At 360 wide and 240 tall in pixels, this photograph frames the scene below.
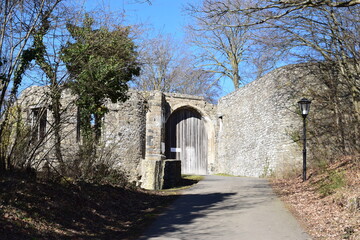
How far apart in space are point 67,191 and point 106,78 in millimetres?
2933

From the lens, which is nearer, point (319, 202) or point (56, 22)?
point (56, 22)

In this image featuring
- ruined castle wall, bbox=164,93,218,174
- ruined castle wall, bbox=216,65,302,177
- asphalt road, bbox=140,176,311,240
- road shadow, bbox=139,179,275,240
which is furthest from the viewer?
ruined castle wall, bbox=164,93,218,174

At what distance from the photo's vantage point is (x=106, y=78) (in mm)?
9805

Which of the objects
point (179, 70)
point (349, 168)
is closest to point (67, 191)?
point (349, 168)

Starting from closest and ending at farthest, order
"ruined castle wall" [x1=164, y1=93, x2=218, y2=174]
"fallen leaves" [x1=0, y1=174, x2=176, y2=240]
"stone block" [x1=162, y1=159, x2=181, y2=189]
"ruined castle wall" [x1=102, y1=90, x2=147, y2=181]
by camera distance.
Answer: "fallen leaves" [x1=0, y1=174, x2=176, y2=240], "stone block" [x1=162, y1=159, x2=181, y2=189], "ruined castle wall" [x1=102, y1=90, x2=147, y2=181], "ruined castle wall" [x1=164, y1=93, x2=218, y2=174]

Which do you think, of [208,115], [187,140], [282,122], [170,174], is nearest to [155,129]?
[187,140]

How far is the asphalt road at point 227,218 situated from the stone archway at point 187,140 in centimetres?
812

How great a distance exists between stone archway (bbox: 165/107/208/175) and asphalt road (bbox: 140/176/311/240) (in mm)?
8116

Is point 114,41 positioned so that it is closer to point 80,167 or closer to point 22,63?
point 22,63

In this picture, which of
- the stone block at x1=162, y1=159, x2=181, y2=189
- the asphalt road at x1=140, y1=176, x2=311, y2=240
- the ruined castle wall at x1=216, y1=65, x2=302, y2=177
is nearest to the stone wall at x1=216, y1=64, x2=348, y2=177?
the ruined castle wall at x1=216, y1=65, x2=302, y2=177

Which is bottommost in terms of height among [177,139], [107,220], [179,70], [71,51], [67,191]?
[107,220]

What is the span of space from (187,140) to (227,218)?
12.3 meters

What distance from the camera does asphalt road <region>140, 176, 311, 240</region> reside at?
6594 mm

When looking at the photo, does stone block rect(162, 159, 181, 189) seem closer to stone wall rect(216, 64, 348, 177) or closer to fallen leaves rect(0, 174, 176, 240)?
fallen leaves rect(0, 174, 176, 240)
